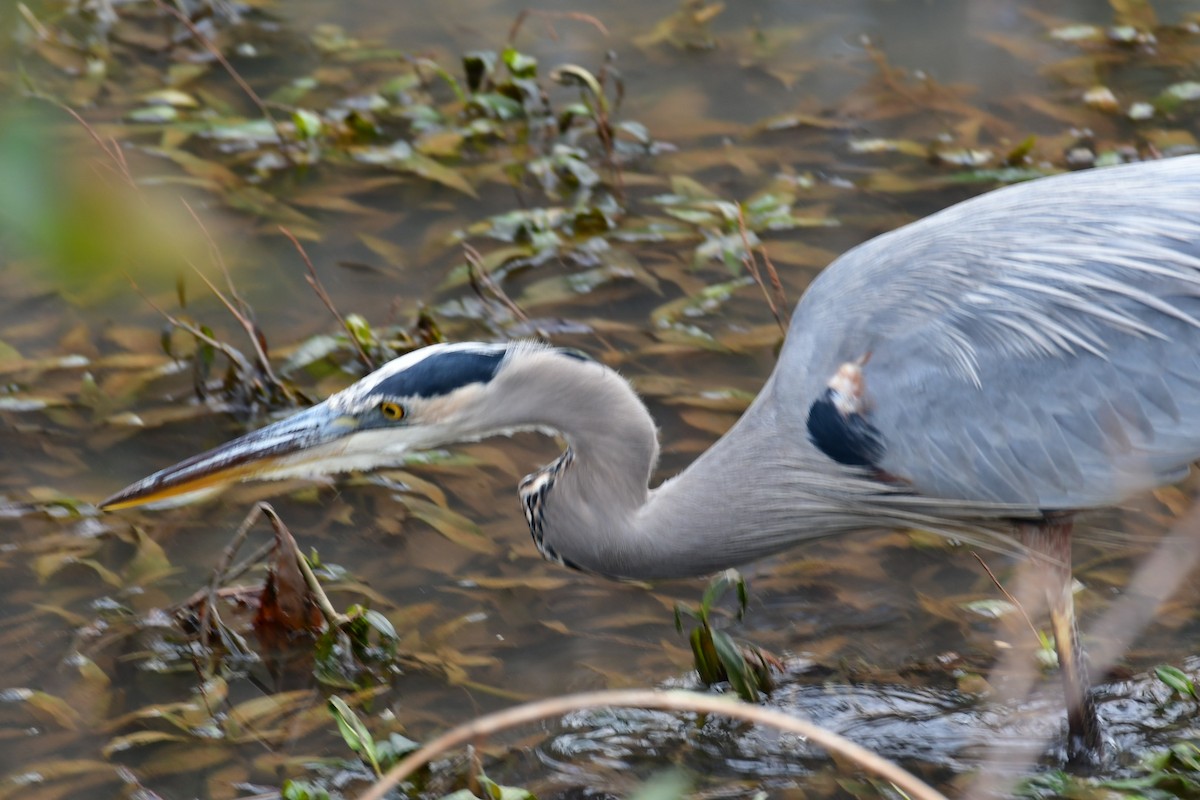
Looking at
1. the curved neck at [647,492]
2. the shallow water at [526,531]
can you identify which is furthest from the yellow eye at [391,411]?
the shallow water at [526,531]

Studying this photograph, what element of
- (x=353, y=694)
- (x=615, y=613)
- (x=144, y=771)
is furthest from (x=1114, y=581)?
(x=144, y=771)

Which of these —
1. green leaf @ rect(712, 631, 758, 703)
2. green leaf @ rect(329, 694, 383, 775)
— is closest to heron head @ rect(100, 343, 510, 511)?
green leaf @ rect(329, 694, 383, 775)

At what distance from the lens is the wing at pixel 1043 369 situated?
3.03m

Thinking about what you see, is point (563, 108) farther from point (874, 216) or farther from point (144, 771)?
point (144, 771)

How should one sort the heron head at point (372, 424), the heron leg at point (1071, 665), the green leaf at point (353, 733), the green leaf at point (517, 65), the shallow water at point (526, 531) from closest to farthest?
the green leaf at point (353, 733)
the heron head at point (372, 424)
the heron leg at point (1071, 665)
the shallow water at point (526, 531)
the green leaf at point (517, 65)

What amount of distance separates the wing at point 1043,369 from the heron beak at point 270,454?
1.09 meters

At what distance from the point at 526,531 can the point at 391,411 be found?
3.47 feet

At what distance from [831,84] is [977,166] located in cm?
102

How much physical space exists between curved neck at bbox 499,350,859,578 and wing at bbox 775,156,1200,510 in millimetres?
176

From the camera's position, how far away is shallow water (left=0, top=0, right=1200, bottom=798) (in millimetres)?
3250

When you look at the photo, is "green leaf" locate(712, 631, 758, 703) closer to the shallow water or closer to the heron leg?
the shallow water

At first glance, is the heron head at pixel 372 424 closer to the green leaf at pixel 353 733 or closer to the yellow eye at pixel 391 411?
the yellow eye at pixel 391 411

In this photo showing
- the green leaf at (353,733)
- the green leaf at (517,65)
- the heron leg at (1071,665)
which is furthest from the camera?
the green leaf at (517,65)

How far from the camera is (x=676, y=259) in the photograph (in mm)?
5039
